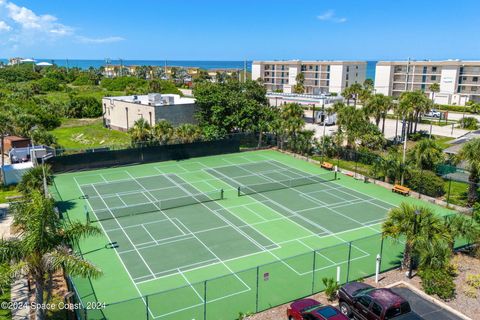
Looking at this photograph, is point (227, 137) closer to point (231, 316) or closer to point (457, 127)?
point (231, 316)

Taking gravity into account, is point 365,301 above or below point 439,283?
above

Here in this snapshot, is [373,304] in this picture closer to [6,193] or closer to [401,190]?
[401,190]

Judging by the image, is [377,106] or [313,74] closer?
[377,106]

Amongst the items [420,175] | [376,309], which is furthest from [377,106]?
[376,309]

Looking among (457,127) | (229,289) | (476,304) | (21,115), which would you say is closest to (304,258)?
(229,289)

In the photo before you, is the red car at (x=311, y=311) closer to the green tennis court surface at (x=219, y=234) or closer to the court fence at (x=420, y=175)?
the green tennis court surface at (x=219, y=234)

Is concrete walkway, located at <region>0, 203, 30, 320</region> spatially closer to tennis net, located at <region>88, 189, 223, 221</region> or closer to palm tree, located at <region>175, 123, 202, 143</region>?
tennis net, located at <region>88, 189, 223, 221</region>
